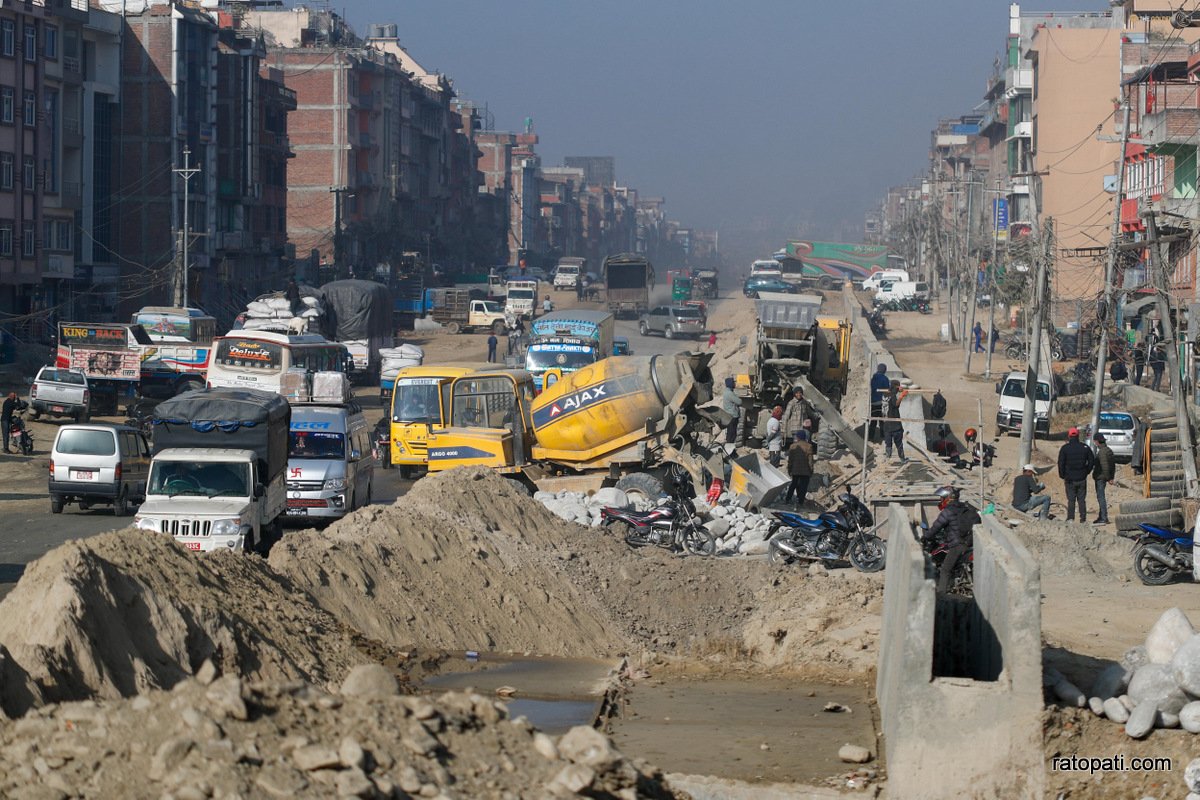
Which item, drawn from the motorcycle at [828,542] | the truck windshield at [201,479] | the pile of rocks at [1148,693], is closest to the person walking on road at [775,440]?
the motorcycle at [828,542]

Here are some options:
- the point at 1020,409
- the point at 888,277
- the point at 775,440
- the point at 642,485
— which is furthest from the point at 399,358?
the point at 888,277

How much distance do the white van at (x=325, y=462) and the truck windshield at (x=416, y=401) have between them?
14.4 feet

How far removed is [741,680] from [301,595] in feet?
14.8

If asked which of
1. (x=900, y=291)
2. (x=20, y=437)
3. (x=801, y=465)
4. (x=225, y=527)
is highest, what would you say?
(x=900, y=291)

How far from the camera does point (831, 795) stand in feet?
36.6

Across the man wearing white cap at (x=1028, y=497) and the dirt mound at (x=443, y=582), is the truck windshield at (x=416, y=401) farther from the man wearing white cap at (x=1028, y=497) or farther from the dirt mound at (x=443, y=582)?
the man wearing white cap at (x=1028, y=497)

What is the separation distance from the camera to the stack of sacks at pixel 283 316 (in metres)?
46.7

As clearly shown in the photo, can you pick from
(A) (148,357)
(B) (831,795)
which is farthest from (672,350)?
(B) (831,795)

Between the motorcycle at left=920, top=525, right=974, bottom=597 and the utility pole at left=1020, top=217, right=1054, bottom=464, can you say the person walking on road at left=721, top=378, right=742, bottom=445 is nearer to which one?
the utility pole at left=1020, top=217, right=1054, bottom=464

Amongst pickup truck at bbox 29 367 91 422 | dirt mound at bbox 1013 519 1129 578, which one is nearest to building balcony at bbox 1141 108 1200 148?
dirt mound at bbox 1013 519 1129 578

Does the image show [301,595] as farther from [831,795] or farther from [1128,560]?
[1128,560]

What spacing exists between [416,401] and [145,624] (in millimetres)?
17423

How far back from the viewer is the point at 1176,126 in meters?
48.9

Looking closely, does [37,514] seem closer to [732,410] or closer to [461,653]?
[461,653]
